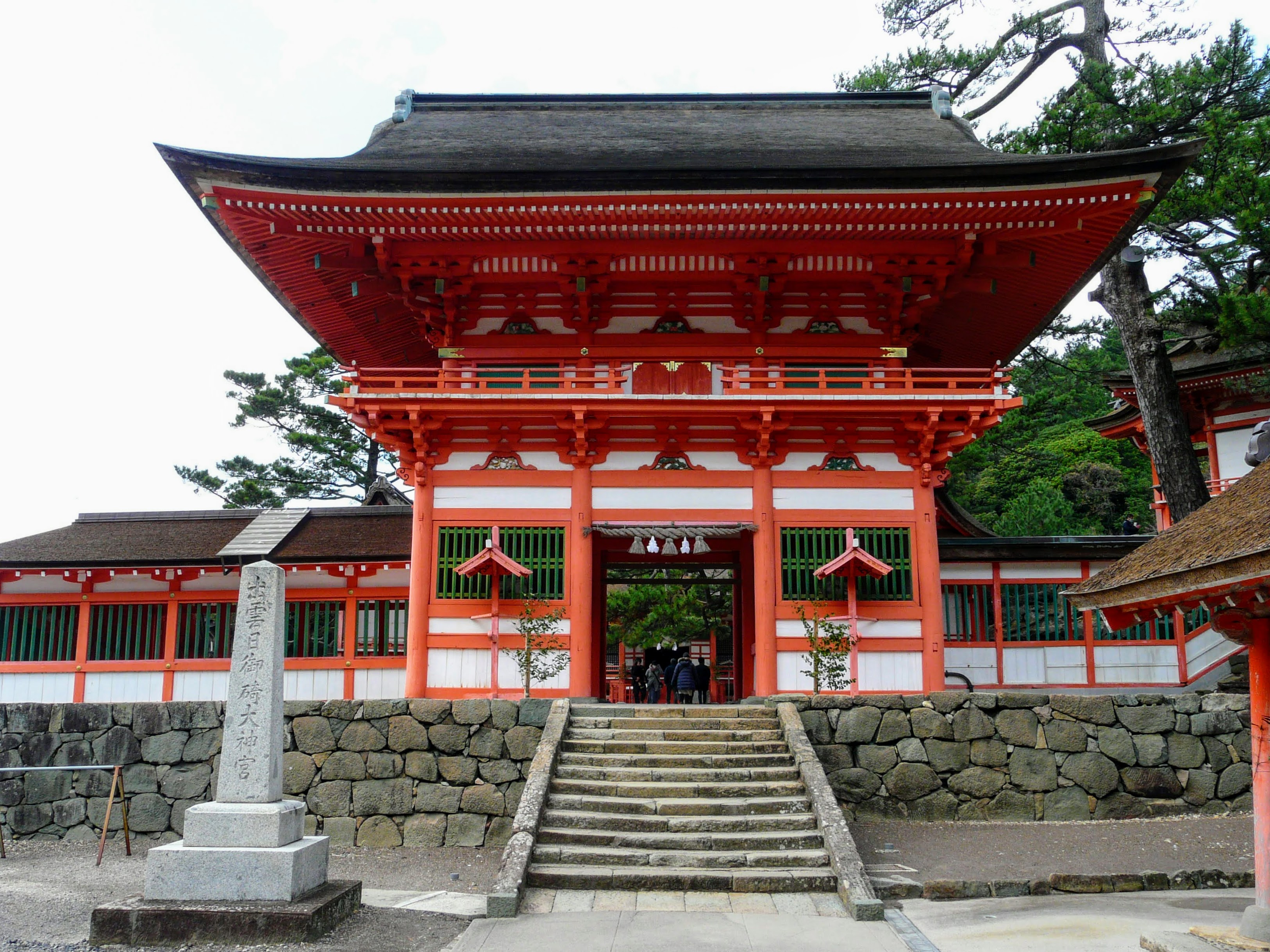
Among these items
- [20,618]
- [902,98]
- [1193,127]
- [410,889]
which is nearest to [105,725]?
[20,618]

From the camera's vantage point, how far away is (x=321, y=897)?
7.54 metres

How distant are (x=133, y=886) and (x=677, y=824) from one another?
5425mm

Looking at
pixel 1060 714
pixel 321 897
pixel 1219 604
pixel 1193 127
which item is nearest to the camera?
pixel 1219 604

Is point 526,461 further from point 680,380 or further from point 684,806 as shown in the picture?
point 684,806

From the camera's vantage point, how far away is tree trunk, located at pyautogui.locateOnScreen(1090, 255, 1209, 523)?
15.8 metres

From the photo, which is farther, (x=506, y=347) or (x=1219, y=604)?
(x=506, y=347)

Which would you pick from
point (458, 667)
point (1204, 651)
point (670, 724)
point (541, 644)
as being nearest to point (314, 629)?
point (458, 667)

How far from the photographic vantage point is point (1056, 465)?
33.6 m

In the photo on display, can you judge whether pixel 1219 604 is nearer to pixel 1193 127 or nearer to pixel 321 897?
pixel 321 897

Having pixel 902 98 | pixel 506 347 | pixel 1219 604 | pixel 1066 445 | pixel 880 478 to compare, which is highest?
pixel 902 98

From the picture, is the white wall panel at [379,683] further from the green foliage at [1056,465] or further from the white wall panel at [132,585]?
the green foliage at [1056,465]

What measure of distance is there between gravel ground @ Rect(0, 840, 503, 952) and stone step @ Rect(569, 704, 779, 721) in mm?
1949

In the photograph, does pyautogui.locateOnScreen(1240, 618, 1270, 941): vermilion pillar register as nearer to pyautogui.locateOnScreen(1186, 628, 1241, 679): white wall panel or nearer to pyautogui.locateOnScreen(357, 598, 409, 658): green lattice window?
pyautogui.locateOnScreen(1186, 628, 1241, 679): white wall panel

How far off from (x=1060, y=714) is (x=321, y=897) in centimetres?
901
